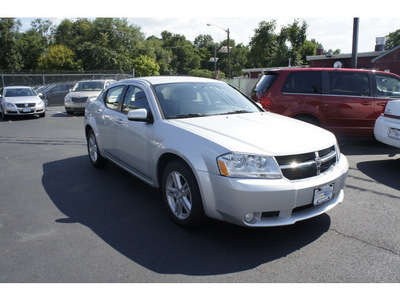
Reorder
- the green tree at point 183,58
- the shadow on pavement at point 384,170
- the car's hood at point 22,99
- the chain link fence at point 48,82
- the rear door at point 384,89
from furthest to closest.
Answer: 1. the green tree at point 183,58
2. the chain link fence at point 48,82
3. the car's hood at point 22,99
4. the rear door at point 384,89
5. the shadow on pavement at point 384,170

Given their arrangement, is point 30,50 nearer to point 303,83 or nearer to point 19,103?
point 19,103

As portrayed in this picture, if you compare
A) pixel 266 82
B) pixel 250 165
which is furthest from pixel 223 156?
pixel 266 82

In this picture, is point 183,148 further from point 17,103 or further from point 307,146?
point 17,103

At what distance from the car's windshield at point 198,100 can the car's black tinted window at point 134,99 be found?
8.9 inches

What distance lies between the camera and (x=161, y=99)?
4.31 m

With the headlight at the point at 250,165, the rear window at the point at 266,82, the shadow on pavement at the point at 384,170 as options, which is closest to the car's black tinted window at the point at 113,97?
the headlight at the point at 250,165

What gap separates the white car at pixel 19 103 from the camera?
1406 centimetres

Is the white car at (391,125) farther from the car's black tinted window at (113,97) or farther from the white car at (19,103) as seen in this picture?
the white car at (19,103)

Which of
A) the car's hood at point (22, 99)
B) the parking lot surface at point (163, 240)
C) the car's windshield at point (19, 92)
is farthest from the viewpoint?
the car's windshield at point (19, 92)

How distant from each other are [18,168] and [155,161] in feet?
12.5

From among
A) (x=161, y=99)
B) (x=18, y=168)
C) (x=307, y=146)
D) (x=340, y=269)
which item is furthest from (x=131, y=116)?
(x=18, y=168)

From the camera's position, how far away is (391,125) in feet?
19.7

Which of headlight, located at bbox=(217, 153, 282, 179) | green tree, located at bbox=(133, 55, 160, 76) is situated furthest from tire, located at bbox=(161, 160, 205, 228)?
green tree, located at bbox=(133, 55, 160, 76)

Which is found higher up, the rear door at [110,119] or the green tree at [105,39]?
the green tree at [105,39]
